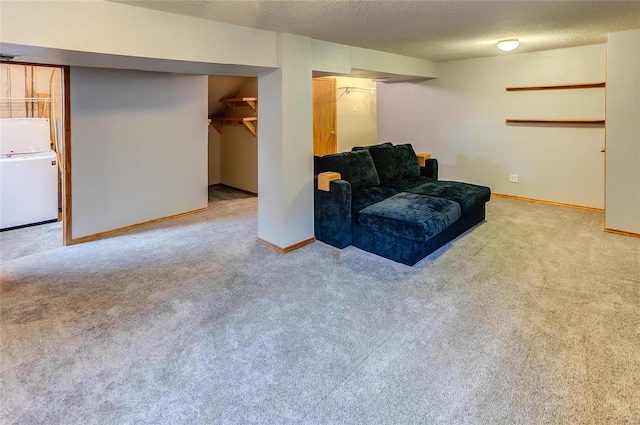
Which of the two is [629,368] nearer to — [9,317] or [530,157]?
[9,317]

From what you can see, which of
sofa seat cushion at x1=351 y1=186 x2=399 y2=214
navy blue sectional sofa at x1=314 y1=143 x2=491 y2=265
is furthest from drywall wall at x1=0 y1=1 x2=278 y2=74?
sofa seat cushion at x1=351 y1=186 x2=399 y2=214

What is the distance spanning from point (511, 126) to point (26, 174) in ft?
20.0

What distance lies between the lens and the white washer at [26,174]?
4254 mm

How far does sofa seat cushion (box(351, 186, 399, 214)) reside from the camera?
3713mm

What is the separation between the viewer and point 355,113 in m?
7.18

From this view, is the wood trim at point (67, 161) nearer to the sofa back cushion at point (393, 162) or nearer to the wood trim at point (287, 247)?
the wood trim at point (287, 247)

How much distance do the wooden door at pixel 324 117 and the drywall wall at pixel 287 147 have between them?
9.39 ft

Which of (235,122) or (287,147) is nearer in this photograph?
(287,147)

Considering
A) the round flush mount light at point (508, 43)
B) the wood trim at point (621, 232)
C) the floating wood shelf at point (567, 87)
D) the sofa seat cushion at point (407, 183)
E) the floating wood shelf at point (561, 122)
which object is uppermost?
the round flush mount light at point (508, 43)

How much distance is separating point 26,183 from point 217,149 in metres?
3.10

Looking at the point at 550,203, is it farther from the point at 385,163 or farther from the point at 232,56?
the point at 232,56

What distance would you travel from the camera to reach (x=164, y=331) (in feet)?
7.51

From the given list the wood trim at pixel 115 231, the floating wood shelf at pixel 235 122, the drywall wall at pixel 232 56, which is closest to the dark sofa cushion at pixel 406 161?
the drywall wall at pixel 232 56

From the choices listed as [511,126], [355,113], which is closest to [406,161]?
[511,126]
